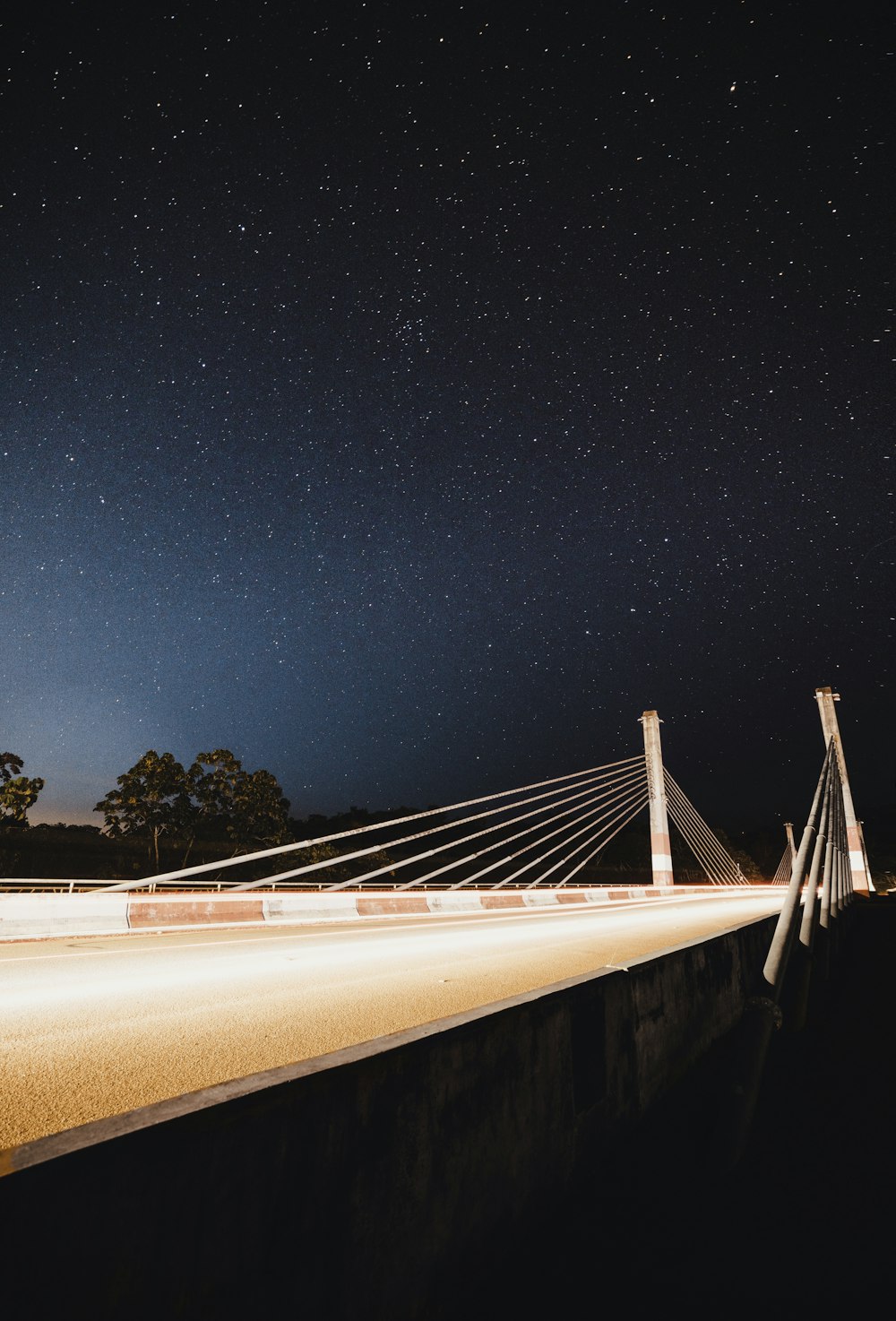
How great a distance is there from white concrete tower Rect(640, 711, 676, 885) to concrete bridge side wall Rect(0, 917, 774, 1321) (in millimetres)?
25135

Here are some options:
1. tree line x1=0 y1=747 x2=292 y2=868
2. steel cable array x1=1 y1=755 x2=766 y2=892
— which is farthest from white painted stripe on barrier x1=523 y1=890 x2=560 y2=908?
tree line x1=0 y1=747 x2=292 y2=868

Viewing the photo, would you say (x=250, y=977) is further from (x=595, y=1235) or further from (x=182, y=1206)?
(x=182, y=1206)

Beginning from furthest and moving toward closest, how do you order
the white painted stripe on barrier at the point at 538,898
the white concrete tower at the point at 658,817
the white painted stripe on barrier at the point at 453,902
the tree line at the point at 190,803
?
the tree line at the point at 190,803 < the white concrete tower at the point at 658,817 < the white painted stripe on barrier at the point at 538,898 < the white painted stripe on barrier at the point at 453,902

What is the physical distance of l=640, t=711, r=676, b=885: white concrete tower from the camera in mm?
26625

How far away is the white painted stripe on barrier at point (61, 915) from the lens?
7367 mm

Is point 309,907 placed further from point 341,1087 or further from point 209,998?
point 341,1087

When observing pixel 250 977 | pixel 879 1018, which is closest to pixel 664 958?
pixel 250 977

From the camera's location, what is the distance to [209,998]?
14.2 feet

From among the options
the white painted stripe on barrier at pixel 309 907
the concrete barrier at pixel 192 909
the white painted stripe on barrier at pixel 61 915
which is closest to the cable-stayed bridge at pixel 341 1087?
the white painted stripe on barrier at pixel 61 915

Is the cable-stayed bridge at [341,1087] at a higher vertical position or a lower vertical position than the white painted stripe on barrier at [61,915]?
higher

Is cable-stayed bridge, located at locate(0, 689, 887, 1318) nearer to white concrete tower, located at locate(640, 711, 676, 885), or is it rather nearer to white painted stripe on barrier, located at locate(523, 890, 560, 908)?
white painted stripe on barrier, located at locate(523, 890, 560, 908)

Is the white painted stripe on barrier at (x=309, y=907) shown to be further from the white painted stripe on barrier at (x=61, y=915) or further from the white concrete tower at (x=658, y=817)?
the white concrete tower at (x=658, y=817)

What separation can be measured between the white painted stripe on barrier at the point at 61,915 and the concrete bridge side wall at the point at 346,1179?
6861mm

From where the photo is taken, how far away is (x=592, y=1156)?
261 cm
